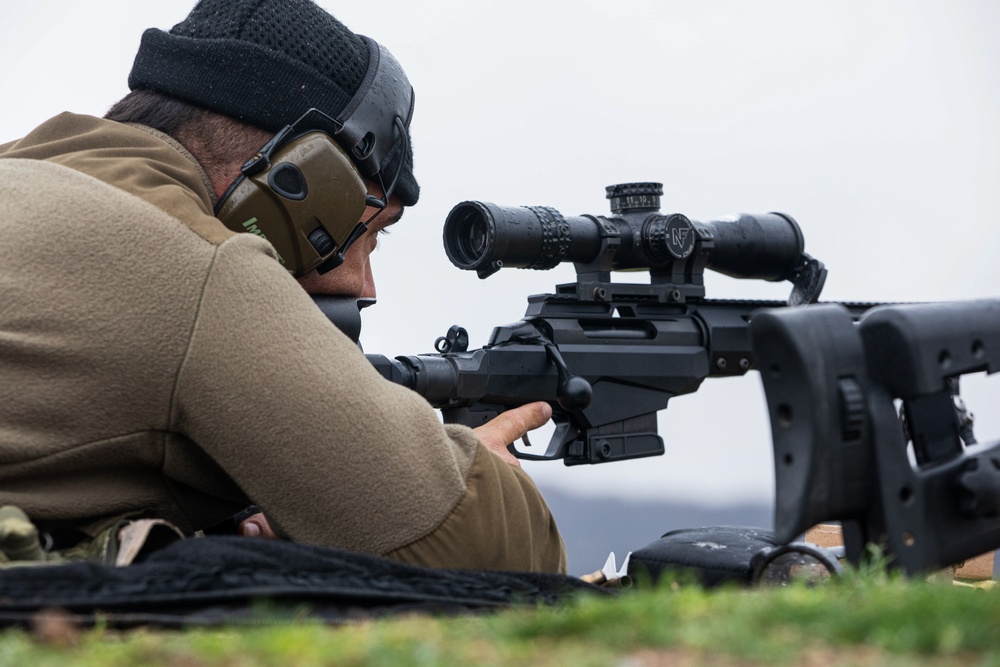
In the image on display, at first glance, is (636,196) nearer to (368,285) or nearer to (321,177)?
(368,285)

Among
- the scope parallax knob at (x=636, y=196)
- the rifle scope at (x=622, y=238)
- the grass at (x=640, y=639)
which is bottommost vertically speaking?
the grass at (x=640, y=639)

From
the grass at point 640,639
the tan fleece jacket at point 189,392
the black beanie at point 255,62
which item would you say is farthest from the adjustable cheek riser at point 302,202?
the grass at point 640,639

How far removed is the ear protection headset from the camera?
250 centimetres

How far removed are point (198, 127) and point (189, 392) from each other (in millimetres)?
868

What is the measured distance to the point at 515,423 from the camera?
135 inches

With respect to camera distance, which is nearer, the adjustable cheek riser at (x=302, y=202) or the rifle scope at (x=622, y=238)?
the adjustable cheek riser at (x=302, y=202)

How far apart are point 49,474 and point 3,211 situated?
0.48 m

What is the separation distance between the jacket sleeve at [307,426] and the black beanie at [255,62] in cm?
68

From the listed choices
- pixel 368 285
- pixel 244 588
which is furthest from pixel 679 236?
pixel 244 588

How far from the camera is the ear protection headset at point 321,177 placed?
2.50 metres

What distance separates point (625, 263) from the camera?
12.8ft

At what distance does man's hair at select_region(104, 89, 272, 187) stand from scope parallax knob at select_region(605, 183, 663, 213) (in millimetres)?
1562

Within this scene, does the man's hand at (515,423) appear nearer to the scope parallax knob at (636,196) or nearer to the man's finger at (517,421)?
the man's finger at (517,421)

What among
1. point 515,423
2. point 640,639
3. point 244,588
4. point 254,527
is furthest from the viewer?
point 515,423
